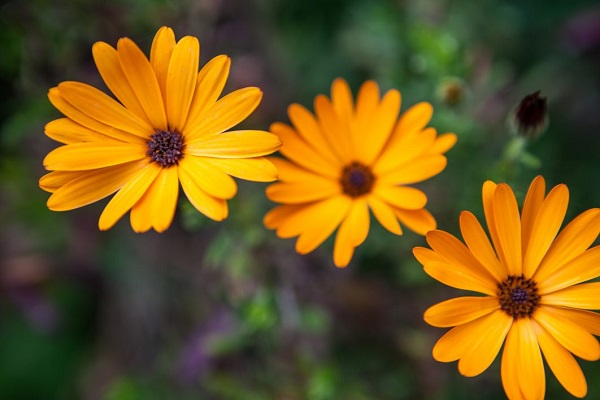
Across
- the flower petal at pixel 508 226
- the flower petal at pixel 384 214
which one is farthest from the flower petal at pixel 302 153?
the flower petal at pixel 508 226

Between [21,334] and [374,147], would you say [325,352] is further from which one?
[21,334]

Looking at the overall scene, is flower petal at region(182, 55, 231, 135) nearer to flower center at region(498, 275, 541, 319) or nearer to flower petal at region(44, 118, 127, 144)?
flower petal at region(44, 118, 127, 144)

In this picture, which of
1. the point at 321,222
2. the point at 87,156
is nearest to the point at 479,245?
the point at 321,222

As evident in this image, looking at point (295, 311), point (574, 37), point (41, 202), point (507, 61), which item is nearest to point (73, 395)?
point (41, 202)

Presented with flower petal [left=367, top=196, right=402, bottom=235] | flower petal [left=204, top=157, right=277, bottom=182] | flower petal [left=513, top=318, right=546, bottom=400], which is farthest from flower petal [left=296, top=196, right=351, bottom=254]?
flower petal [left=513, top=318, right=546, bottom=400]

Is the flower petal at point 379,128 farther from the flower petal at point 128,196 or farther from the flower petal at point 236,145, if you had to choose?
the flower petal at point 128,196

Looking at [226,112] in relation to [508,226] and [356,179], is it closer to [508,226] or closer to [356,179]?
[356,179]

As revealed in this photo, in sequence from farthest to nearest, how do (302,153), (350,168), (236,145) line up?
(350,168)
(302,153)
(236,145)
